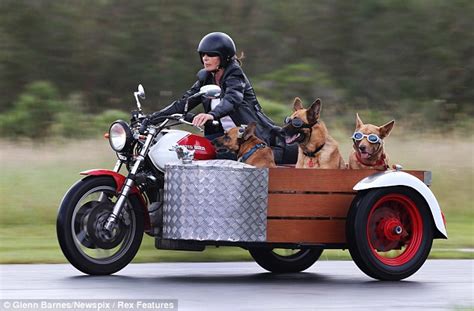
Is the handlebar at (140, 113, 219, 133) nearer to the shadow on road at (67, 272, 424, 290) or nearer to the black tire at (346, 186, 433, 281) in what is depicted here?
the shadow on road at (67, 272, 424, 290)

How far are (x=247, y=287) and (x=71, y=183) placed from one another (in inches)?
273

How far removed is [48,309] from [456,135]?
569 inches

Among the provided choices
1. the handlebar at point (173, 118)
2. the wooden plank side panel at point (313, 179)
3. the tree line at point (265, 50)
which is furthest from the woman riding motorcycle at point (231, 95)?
Answer: the tree line at point (265, 50)

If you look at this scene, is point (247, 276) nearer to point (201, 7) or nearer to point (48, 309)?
point (48, 309)

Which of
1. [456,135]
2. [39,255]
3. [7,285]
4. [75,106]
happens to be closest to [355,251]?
[7,285]

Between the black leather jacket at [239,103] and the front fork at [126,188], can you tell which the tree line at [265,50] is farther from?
the front fork at [126,188]

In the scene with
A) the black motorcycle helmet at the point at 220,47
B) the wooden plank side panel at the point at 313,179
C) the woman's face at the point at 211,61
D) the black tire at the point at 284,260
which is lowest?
the black tire at the point at 284,260

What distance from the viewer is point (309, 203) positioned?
8789mm

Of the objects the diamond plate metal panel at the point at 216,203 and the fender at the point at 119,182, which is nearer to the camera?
the diamond plate metal panel at the point at 216,203

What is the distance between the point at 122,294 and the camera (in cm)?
771

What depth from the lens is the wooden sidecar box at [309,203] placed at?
8.65 meters

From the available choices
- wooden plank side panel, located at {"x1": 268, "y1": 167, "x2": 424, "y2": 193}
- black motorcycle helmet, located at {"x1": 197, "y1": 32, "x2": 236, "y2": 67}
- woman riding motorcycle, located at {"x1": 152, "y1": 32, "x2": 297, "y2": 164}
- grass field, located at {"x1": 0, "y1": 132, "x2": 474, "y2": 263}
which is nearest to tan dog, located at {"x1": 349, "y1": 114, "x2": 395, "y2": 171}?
wooden plank side panel, located at {"x1": 268, "y1": 167, "x2": 424, "y2": 193}

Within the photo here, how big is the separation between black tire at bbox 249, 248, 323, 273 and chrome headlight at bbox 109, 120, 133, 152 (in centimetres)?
163

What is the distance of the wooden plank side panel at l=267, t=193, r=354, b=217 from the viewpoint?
866cm
